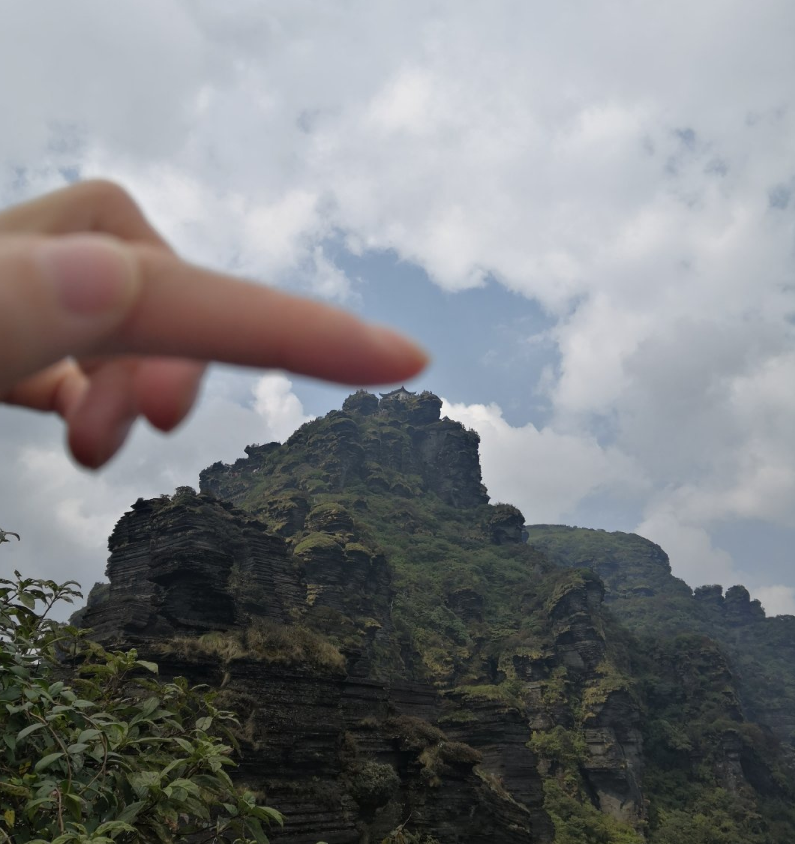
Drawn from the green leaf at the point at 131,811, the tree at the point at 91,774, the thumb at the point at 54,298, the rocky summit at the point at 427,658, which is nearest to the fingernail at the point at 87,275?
the thumb at the point at 54,298

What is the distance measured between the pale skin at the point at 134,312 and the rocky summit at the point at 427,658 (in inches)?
428

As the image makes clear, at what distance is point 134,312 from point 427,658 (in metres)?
39.2

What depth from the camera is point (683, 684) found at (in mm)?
44531

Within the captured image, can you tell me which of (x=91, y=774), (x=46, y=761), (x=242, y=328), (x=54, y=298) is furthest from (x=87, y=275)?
(x=91, y=774)

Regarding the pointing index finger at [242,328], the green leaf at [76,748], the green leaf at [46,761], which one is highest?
the pointing index finger at [242,328]

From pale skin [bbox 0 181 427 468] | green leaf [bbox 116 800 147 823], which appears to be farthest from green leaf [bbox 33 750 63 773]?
pale skin [bbox 0 181 427 468]

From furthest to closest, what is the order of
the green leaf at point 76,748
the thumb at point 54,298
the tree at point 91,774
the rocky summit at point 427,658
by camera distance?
the rocky summit at point 427,658
the green leaf at point 76,748
the tree at point 91,774
the thumb at point 54,298

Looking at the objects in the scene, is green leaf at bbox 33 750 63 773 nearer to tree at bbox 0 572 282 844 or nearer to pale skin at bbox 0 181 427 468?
tree at bbox 0 572 282 844

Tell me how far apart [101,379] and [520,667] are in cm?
4163

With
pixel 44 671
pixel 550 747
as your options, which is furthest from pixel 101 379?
pixel 550 747

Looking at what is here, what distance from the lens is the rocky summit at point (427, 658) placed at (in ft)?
39.7

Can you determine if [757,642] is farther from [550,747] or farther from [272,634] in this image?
[272,634]

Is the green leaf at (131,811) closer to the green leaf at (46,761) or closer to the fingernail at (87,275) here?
the green leaf at (46,761)

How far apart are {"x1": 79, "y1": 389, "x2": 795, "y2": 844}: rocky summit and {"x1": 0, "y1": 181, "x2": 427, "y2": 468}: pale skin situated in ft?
35.7
